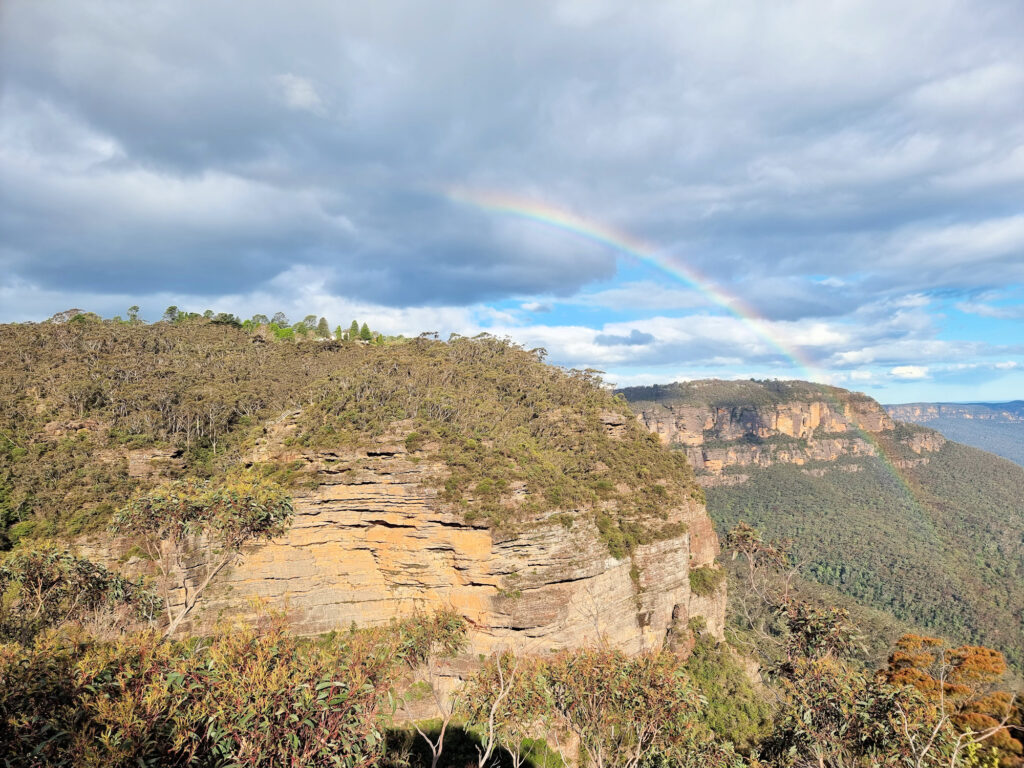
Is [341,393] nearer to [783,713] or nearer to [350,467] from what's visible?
[350,467]

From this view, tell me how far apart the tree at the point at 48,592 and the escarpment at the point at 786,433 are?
427ft

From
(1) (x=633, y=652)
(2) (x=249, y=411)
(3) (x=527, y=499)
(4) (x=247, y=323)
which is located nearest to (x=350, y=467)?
(3) (x=527, y=499)

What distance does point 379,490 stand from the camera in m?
28.2

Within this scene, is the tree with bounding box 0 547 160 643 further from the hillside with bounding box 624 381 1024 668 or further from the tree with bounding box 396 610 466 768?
the hillside with bounding box 624 381 1024 668

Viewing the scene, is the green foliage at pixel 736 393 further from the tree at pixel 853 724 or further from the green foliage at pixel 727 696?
the tree at pixel 853 724

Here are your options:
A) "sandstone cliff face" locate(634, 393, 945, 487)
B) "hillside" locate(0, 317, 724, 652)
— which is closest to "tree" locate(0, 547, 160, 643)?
"hillside" locate(0, 317, 724, 652)

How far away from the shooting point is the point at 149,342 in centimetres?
4972

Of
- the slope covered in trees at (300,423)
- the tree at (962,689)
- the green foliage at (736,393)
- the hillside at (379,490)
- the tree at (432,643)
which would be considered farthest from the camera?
the green foliage at (736,393)

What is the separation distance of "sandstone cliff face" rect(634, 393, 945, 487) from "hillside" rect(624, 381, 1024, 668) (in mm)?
353

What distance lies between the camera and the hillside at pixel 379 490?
2731cm

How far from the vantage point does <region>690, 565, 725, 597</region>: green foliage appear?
40112 mm

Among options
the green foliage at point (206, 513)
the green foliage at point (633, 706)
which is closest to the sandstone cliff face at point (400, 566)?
the green foliage at point (206, 513)

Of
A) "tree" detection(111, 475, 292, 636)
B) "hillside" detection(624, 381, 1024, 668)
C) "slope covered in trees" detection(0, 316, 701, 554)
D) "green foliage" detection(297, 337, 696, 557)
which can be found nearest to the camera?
"tree" detection(111, 475, 292, 636)

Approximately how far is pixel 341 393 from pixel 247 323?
46924 mm
